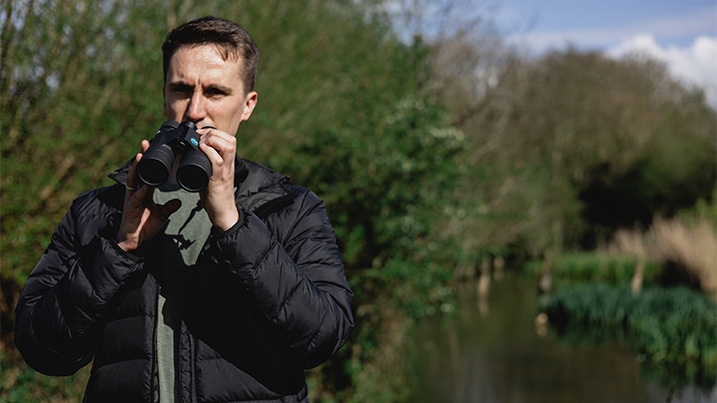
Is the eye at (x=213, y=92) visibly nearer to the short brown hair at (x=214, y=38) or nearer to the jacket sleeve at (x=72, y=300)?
the short brown hair at (x=214, y=38)

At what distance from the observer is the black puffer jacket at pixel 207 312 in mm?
1443

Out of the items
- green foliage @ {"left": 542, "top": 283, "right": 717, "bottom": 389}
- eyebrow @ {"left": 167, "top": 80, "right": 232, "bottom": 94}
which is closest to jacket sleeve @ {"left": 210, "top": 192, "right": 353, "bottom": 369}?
eyebrow @ {"left": 167, "top": 80, "right": 232, "bottom": 94}

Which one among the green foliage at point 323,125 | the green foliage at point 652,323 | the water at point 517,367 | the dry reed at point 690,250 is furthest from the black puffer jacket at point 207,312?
the dry reed at point 690,250

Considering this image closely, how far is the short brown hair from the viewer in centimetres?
162

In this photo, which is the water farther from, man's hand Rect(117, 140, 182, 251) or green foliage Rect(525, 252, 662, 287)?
man's hand Rect(117, 140, 182, 251)

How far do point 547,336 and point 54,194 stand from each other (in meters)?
9.76

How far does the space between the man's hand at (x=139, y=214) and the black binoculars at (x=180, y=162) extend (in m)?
0.04

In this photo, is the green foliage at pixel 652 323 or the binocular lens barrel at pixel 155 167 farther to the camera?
the green foliage at pixel 652 323

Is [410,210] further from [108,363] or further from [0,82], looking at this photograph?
[108,363]

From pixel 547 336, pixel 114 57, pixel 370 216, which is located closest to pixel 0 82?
pixel 114 57

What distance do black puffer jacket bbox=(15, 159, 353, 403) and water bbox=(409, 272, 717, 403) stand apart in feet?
19.1

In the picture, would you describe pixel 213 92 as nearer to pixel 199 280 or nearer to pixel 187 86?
pixel 187 86

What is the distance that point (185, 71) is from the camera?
1599mm

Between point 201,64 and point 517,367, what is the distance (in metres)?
9.87
